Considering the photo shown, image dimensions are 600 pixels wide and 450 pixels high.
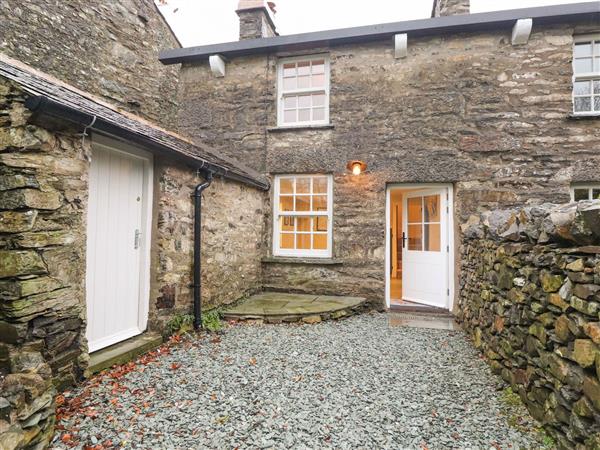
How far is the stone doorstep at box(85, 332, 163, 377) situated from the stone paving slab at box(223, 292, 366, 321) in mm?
1280

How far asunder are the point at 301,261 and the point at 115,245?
3317 mm

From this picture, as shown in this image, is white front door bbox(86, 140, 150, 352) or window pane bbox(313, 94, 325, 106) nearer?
white front door bbox(86, 140, 150, 352)

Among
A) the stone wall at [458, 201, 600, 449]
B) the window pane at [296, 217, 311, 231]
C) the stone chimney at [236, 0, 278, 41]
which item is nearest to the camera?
the stone wall at [458, 201, 600, 449]

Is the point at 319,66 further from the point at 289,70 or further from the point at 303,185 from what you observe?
the point at 303,185

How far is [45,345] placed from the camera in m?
2.45

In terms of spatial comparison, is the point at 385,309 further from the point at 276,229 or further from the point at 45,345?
the point at 45,345

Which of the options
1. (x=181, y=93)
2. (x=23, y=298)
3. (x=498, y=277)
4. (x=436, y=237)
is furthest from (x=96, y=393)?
(x=181, y=93)

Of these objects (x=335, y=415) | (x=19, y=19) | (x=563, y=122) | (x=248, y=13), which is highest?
(x=248, y=13)

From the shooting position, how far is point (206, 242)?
4609 mm

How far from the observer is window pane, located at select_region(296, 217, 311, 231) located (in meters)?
6.28

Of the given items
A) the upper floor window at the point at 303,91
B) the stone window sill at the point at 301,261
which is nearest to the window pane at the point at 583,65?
the upper floor window at the point at 303,91

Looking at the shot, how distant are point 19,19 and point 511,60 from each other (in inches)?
349

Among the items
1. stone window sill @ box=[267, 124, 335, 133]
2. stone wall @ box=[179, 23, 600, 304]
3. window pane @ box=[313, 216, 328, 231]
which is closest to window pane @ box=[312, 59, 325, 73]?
stone wall @ box=[179, 23, 600, 304]

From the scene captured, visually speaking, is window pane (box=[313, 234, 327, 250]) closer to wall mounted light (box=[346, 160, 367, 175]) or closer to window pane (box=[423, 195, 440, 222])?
wall mounted light (box=[346, 160, 367, 175])
